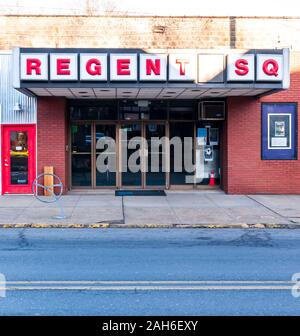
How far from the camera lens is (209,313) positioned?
5.49 m

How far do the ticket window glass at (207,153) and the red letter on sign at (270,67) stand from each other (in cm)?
406

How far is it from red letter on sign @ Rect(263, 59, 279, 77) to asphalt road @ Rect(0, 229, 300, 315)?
4920 millimetres

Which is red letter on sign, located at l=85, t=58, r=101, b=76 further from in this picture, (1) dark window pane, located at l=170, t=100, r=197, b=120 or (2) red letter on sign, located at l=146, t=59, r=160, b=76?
(1) dark window pane, located at l=170, t=100, r=197, b=120

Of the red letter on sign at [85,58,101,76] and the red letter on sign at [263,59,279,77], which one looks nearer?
the red letter on sign at [85,58,101,76]

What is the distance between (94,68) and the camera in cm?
1409

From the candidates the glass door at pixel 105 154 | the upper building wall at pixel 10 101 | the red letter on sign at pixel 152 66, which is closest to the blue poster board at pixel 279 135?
the red letter on sign at pixel 152 66

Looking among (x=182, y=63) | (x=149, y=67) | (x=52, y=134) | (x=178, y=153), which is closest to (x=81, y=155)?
(x=52, y=134)

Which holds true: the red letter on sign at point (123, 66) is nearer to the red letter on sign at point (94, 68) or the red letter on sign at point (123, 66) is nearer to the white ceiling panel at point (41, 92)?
A: the red letter on sign at point (94, 68)

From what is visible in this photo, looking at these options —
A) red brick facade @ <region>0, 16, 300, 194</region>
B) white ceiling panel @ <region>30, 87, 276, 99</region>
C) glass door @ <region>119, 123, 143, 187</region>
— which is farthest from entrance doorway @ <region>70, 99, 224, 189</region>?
red brick facade @ <region>0, 16, 300, 194</region>

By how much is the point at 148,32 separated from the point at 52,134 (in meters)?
4.67

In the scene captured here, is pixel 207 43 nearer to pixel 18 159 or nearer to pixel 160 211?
pixel 160 211

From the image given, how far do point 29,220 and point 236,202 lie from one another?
6328 mm

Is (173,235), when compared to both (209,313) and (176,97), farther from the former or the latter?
(176,97)

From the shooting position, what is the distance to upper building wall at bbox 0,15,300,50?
16891 millimetres
